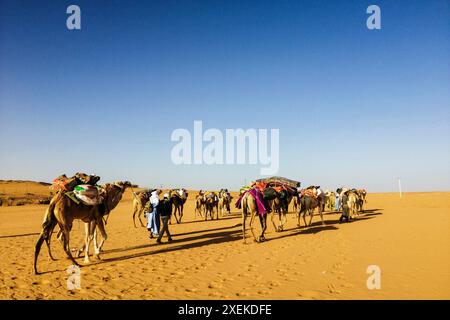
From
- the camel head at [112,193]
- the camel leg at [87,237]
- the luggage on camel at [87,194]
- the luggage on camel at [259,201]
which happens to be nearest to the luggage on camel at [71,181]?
the luggage on camel at [87,194]

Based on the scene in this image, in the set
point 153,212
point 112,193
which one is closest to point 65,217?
point 112,193

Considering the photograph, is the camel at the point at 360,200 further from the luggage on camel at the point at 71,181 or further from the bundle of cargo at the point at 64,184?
the bundle of cargo at the point at 64,184

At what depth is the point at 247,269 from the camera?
8.49 m

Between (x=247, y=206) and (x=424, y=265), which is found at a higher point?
(x=247, y=206)

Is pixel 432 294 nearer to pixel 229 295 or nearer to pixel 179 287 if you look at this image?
pixel 229 295

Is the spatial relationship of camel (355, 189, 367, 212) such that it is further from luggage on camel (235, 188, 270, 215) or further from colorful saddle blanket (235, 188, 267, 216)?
colorful saddle blanket (235, 188, 267, 216)

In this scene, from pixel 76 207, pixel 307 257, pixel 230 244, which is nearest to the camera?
pixel 76 207

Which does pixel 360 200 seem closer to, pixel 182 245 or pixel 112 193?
pixel 182 245

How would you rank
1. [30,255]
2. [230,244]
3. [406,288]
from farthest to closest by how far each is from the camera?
1. [230,244]
2. [30,255]
3. [406,288]
